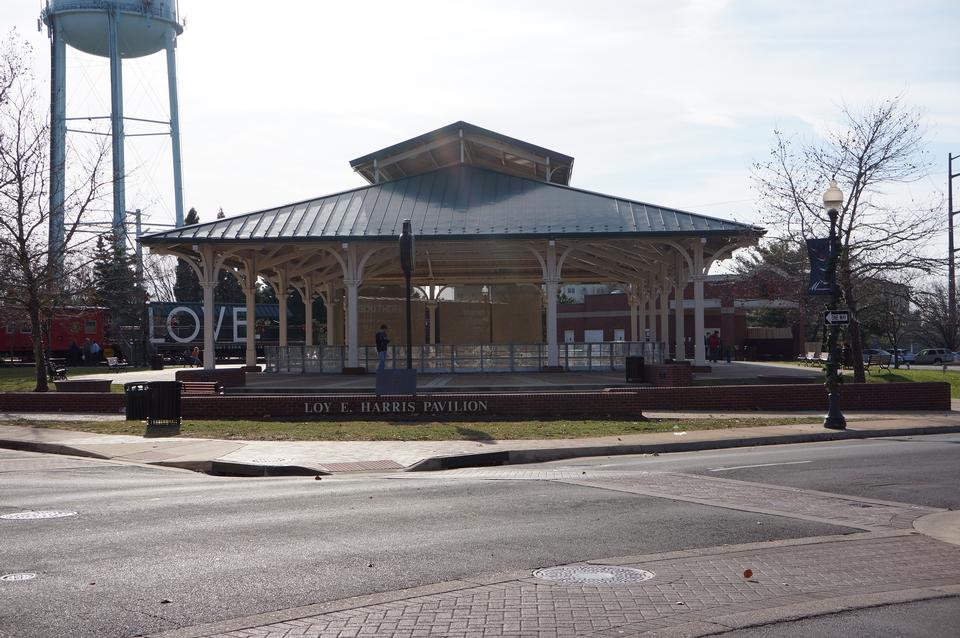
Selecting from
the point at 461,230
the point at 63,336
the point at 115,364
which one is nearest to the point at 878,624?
the point at 461,230

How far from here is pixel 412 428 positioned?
20.9 m

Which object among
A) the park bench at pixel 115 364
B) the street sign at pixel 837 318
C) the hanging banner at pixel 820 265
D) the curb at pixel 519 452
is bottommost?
the curb at pixel 519 452

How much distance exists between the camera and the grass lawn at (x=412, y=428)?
19641 millimetres

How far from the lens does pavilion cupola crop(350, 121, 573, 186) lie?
38938 millimetres

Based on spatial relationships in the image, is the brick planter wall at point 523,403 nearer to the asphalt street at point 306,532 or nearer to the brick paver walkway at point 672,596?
the asphalt street at point 306,532

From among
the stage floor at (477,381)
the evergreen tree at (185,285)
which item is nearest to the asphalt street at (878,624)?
the stage floor at (477,381)

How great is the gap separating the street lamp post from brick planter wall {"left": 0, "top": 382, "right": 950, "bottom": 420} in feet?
12.8

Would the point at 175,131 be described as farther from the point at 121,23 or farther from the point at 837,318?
the point at 837,318

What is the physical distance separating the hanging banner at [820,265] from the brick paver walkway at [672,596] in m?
12.3

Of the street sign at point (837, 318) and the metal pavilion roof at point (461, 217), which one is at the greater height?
the metal pavilion roof at point (461, 217)

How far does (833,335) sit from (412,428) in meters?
9.43

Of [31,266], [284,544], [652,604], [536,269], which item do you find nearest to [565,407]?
[284,544]

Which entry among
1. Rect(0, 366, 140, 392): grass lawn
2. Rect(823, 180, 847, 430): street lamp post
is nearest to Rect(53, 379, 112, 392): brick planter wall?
Rect(0, 366, 140, 392): grass lawn

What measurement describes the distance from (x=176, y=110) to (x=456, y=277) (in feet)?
91.4
